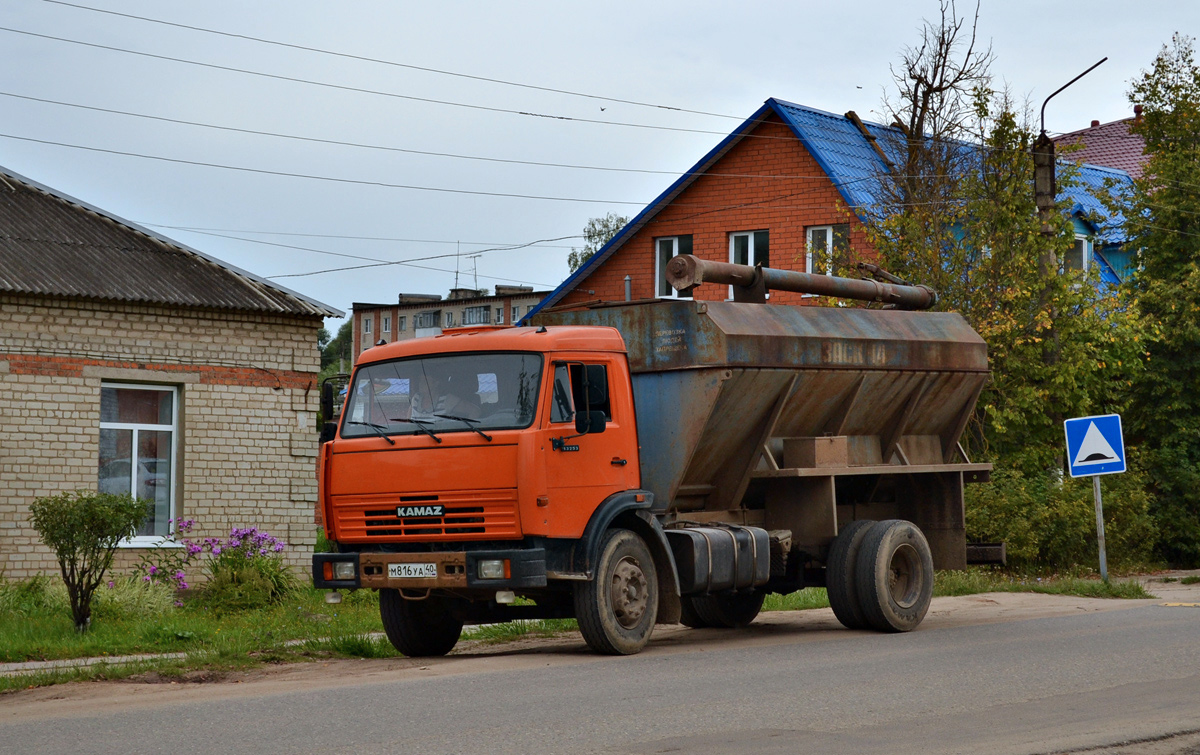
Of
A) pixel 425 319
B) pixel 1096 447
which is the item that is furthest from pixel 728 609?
pixel 425 319

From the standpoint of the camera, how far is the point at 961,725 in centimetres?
758

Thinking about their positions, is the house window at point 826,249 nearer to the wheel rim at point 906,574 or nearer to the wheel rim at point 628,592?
the wheel rim at point 906,574

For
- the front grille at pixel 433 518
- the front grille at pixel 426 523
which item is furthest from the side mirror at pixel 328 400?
the front grille at pixel 426 523

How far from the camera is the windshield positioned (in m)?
10.7

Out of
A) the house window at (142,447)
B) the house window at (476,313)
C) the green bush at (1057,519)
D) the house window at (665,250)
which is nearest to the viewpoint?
the house window at (142,447)

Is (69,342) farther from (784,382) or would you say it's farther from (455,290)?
(455,290)

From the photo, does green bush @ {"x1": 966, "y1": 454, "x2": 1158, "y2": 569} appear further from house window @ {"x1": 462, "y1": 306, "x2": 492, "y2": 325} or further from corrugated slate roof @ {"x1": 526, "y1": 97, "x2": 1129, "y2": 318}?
house window @ {"x1": 462, "y1": 306, "x2": 492, "y2": 325}

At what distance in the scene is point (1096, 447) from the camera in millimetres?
18016

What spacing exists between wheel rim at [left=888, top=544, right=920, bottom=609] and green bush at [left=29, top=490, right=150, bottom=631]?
722cm

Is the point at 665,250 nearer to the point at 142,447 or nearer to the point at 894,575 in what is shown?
the point at 142,447

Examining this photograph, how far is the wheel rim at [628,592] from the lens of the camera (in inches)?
431

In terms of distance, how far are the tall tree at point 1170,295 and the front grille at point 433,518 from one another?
18.0 metres

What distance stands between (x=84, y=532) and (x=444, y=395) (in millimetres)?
4344

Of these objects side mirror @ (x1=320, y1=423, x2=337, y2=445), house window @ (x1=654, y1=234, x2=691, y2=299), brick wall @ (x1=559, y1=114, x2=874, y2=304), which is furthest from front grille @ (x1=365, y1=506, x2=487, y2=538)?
house window @ (x1=654, y1=234, x2=691, y2=299)
